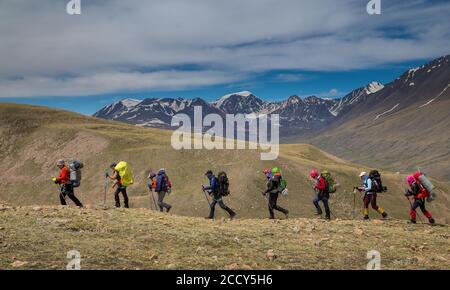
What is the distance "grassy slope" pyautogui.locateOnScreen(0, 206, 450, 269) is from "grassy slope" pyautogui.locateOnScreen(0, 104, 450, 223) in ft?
184

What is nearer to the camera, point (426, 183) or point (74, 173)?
point (426, 183)

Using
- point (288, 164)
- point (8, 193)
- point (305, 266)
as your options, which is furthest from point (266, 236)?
point (8, 193)

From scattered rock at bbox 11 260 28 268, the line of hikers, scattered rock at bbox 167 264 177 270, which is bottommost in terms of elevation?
scattered rock at bbox 167 264 177 270

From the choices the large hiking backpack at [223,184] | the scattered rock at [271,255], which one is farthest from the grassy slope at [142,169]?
the scattered rock at [271,255]

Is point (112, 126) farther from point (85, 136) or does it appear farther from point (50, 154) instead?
point (50, 154)

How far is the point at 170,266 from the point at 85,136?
4417 inches

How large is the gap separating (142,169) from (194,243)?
85.9 m

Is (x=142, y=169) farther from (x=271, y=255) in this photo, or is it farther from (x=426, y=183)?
(x=271, y=255)

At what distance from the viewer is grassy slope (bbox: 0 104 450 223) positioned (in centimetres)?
8506

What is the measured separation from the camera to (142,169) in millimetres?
100812

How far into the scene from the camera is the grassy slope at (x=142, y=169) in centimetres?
8506

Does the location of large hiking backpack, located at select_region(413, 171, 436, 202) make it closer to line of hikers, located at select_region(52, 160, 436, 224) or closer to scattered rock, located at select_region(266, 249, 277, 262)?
line of hikers, located at select_region(52, 160, 436, 224)
